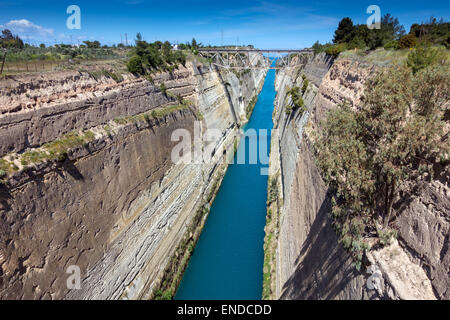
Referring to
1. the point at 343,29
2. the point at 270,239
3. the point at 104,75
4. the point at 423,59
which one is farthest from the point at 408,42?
the point at 343,29

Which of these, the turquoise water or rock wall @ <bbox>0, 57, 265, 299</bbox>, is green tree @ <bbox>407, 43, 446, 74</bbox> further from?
the turquoise water

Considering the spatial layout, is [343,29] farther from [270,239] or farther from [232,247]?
[232,247]

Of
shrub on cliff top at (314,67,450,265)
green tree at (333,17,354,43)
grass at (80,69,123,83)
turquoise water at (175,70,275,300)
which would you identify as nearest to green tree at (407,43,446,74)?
shrub on cliff top at (314,67,450,265)

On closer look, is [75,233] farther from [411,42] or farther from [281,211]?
[411,42]

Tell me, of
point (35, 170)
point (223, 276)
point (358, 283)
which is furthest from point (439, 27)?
point (35, 170)

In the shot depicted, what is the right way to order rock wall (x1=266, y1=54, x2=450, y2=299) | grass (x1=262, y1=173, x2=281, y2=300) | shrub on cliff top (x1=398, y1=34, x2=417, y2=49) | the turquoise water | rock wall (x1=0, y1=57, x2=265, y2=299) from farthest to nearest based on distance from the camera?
1. the turquoise water
2. grass (x1=262, y1=173, x2=281, y2=300)
3. shrub on cliff top (x1=398, y1=34, x2=417, y2=49)
4. rock wall (x1=0, y1=57, x2=265, y2=299)
5. rock wall (x1=266, y1=54, x2=450, y2=299)

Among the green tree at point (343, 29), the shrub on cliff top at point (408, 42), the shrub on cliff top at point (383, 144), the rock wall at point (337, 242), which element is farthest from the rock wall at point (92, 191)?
the green tree at point (343, 29)
